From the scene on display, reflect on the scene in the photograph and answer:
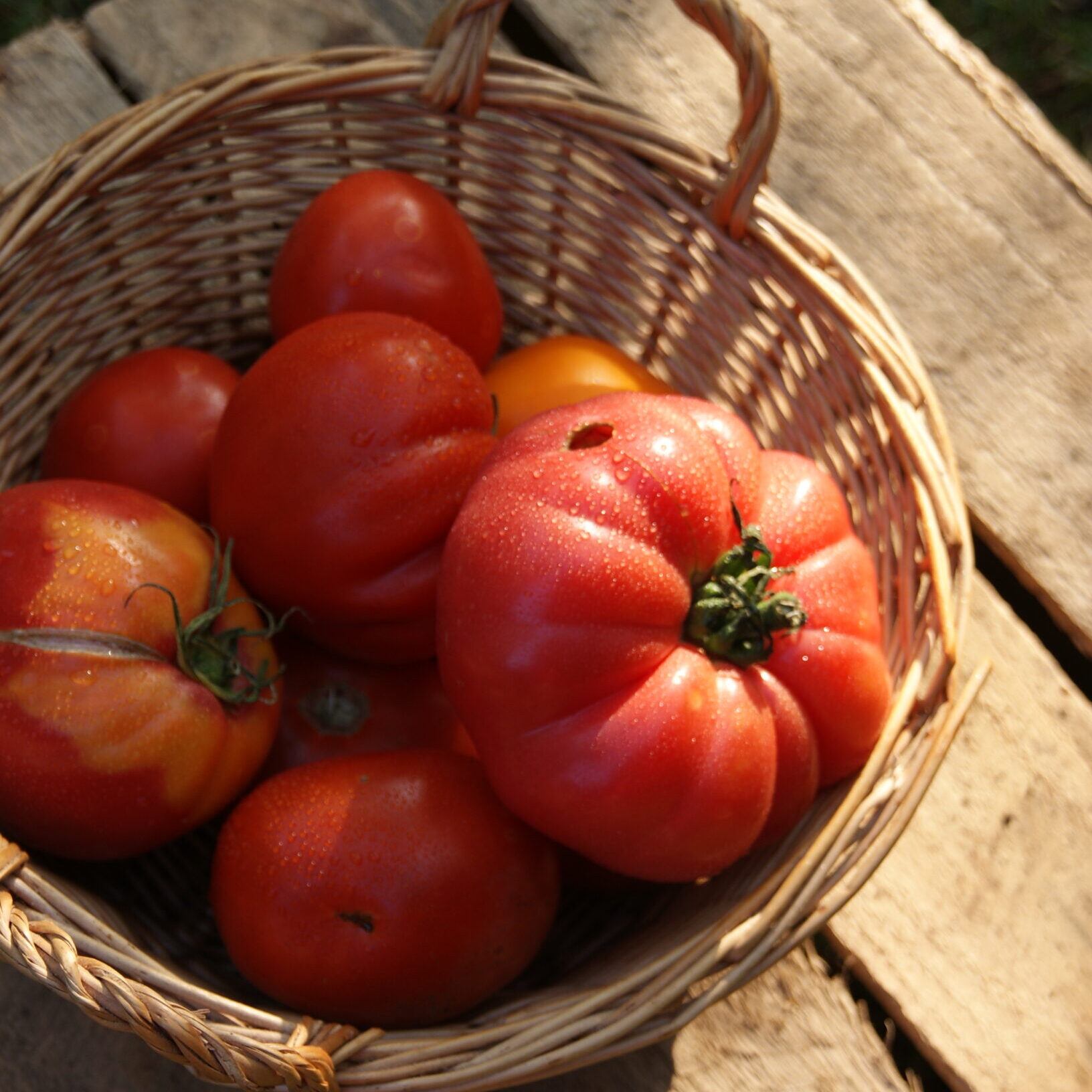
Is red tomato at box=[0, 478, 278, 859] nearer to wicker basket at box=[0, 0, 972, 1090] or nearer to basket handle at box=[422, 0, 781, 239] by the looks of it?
wicker basket at box=[0, 0, 972, 1090]

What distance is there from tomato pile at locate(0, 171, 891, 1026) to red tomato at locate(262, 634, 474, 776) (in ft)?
0.25

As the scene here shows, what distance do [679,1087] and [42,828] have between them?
544 mm

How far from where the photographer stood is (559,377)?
979mm

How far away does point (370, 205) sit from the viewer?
0.95m

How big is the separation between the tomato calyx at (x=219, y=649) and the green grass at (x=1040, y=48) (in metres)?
1.50

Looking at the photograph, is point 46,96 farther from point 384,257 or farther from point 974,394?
point 974,394

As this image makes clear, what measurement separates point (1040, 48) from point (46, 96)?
1.47 metres

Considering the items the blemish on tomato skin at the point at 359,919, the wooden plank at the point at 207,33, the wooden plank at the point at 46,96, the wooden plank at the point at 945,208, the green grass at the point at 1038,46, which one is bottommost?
the wooden plank at the point at 46,96

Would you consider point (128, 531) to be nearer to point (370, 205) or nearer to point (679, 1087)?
point (370, 205)

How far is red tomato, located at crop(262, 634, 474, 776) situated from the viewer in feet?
3.06

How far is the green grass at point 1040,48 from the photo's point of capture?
171cm

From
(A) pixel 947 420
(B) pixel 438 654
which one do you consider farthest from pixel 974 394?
(B) pixel 438 654

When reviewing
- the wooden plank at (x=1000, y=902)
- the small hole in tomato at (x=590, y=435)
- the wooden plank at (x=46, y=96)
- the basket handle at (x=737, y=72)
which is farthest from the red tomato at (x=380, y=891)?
the wooden plank at (x=46, y=96)

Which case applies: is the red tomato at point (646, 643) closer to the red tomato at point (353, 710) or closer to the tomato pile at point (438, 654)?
the tomato pile at point (438, 654)
